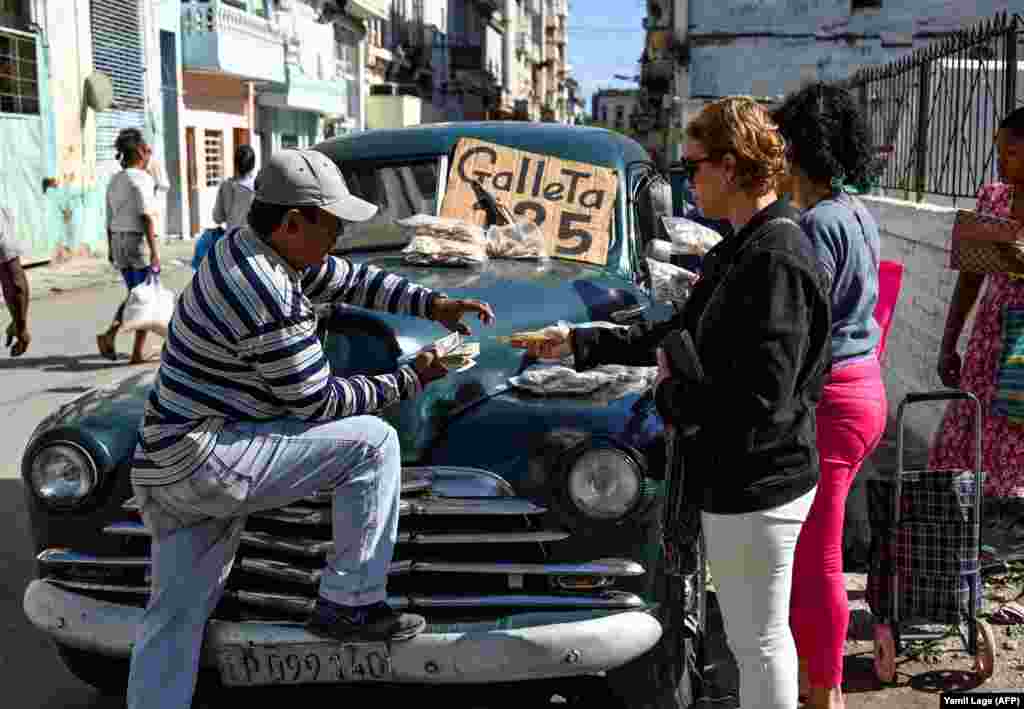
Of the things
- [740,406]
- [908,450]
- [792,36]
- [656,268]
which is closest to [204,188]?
[792,36]

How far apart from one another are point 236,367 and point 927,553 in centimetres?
227

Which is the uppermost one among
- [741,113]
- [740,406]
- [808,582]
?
[741,113]

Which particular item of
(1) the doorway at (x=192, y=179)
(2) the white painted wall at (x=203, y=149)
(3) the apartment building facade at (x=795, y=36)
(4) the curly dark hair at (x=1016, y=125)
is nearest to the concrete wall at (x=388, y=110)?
(2) the white painted wall at (x=203, y=149)

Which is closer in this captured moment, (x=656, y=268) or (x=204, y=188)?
(x=656, y=268)

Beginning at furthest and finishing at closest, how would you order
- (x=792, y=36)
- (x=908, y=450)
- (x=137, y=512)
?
(x=792, y=36) → (x=908, y=450) → (x=137, y=512)

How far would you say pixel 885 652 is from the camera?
12.9 feet

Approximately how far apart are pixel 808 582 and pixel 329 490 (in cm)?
142

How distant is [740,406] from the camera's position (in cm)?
270

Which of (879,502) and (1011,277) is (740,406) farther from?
(1011,277)

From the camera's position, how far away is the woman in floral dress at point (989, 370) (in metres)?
4.15

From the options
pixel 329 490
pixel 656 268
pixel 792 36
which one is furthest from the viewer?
pixel 792 36

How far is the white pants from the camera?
2.80m

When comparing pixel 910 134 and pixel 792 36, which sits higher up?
pixel 792 36

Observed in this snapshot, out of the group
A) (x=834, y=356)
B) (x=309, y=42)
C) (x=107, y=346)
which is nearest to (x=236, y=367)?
(x=834, y=356)
